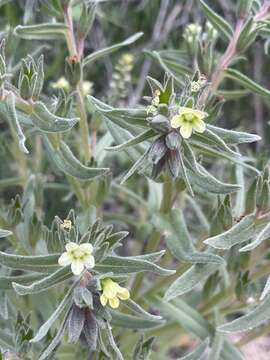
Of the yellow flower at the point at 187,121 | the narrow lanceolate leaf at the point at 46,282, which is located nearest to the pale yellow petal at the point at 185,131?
the yellow flower at the point at 187,121

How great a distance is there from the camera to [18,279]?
58.9 inches

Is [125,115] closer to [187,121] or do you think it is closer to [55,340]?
[187,121]

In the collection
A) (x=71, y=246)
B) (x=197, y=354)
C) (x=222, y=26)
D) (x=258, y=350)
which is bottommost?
(x=258, y=350)

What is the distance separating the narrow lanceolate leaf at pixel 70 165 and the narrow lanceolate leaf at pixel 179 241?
0.84ft

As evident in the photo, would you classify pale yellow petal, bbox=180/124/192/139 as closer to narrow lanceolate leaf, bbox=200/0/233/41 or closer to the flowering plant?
the flowering plant

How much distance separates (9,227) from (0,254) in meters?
0.37

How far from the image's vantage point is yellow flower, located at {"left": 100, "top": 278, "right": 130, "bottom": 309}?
1.29 metres

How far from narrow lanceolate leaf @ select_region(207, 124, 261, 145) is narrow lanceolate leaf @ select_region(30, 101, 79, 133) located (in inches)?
12.5

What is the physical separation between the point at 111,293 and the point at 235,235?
33cm

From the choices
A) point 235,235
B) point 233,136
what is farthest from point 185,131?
point 235,235

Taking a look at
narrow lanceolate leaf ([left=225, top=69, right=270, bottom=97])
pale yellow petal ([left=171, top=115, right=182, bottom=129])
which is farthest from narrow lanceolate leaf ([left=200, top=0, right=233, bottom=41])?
pale yellow petal ([left=171, top=115, right=182, bottom=129])

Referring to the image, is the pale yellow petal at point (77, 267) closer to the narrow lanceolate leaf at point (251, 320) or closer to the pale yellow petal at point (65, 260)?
the pale yellow petal at point (65, 260)

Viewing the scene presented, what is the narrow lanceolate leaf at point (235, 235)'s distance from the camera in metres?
1.42

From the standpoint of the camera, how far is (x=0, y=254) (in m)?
1.39
